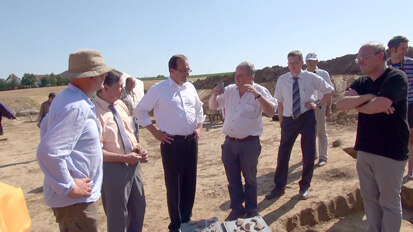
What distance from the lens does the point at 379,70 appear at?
294cm

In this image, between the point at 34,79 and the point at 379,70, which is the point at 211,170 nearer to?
the point at 379,70

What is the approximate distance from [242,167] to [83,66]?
2.30 m

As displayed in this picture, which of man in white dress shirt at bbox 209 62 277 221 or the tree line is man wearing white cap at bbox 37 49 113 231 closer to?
man in white dress shirt at bbox 209 62 277 221

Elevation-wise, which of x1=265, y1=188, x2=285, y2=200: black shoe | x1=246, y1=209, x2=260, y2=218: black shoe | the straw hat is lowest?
x1=265, y1=188, x2=285, y2=200: black shoe

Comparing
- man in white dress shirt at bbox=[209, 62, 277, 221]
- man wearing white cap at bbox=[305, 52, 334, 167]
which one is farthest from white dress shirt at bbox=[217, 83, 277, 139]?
man wearing white cap at bbox=[305, 52, 334, 167]

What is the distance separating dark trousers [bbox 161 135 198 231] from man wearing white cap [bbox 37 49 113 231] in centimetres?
138

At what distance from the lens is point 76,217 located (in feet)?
6.93

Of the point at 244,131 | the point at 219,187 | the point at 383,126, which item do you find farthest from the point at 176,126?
the point at 219,187

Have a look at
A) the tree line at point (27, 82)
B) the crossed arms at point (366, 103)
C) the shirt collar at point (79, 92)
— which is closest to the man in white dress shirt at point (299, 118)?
the crossed arms at point (366, 103)

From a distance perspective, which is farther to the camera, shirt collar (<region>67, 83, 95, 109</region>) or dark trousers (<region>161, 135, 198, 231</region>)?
dark trousers (<region>161, 135, 198, 231</region>)

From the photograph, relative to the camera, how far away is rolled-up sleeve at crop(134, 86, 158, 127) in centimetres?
362

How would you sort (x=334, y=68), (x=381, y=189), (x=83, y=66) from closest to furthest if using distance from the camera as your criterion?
(x=83, y=66) < (x=381, y=189) < (x=334, y=68)

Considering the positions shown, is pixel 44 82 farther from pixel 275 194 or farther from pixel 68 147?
pixel 68 147

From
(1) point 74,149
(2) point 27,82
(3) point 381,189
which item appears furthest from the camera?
(2) point 27,82
